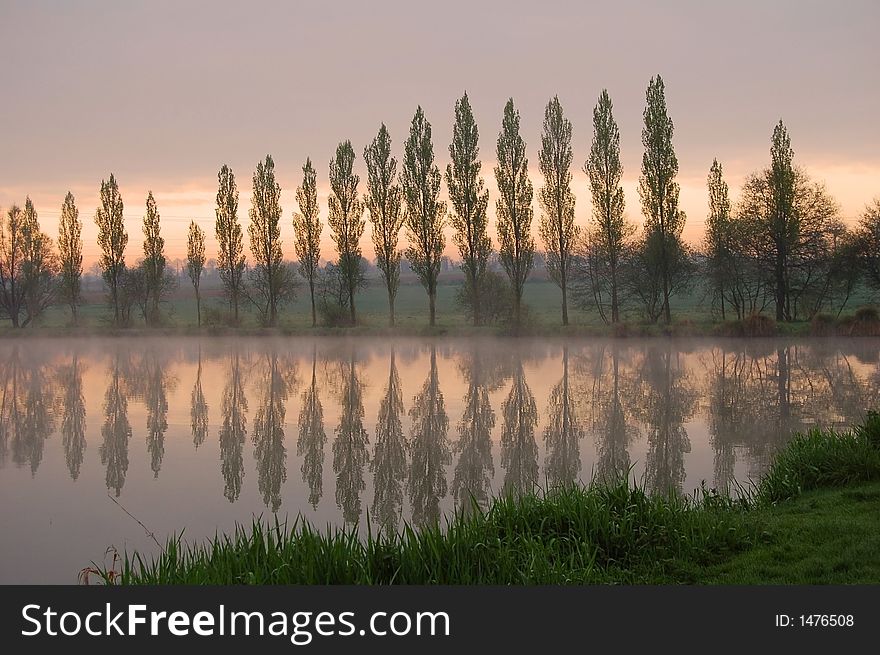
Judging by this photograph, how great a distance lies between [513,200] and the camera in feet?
135

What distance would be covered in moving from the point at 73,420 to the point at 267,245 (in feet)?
111

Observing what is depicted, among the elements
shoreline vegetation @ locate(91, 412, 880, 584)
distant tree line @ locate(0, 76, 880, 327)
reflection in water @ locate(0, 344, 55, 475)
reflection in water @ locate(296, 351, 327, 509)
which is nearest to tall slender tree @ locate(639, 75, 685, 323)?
distant tree line @ locate(0, 76, 880, 327)

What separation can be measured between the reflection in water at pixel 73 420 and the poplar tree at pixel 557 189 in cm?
2501

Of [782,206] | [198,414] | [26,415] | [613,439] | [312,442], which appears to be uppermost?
[782,206]

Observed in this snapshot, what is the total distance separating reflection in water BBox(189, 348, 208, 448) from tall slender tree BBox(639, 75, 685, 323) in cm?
2566

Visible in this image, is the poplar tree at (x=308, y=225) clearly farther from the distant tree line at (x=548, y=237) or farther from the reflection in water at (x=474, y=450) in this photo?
the reflection in water at (x=474, y=450)

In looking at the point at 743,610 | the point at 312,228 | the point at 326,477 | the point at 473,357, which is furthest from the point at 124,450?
the point at 312,228

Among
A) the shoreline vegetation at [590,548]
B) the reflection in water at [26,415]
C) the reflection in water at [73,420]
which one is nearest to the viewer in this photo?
the shoreline vegetation at [590,548]

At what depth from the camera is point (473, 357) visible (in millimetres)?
27750

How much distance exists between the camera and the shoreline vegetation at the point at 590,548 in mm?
4938

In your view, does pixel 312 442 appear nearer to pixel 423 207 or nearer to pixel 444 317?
pixel 423 207

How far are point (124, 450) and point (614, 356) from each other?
19.5 m

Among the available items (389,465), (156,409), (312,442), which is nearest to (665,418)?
(389,465)

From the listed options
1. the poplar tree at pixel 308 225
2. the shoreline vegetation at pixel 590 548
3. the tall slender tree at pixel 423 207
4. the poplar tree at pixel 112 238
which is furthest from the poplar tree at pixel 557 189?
the shoreline vegetation at pixel 590 548
